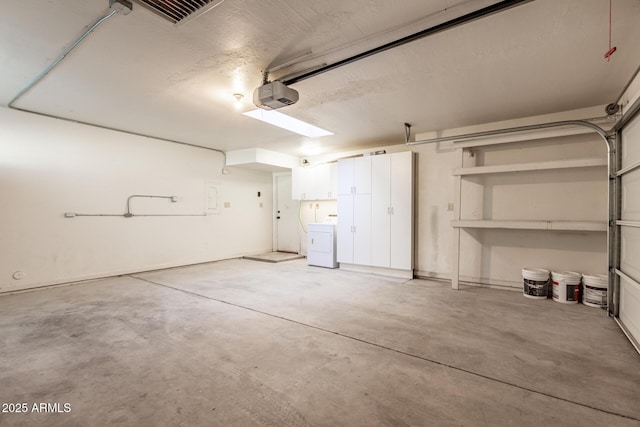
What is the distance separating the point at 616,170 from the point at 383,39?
2946 mm

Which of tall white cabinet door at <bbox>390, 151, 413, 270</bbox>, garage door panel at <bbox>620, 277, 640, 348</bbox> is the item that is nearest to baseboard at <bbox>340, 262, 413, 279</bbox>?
tall white cabinet door at <bbox>390, 151, 413, 270</bbox>

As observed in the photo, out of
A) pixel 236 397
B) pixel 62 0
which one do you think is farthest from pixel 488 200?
pixel 62 0

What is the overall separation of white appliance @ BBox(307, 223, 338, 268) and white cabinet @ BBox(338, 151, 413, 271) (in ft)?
0.75

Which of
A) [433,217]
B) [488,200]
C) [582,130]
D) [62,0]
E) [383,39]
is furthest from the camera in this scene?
[433,217]

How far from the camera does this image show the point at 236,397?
5.87 feet

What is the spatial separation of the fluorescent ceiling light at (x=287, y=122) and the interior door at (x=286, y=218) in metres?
2.90

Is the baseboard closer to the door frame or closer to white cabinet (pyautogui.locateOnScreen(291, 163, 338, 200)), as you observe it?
white cabinet (pyautogui.locateOnScreen(291, 163, 338, 200))

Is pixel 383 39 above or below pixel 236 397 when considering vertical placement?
above

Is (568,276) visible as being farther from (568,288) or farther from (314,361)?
(314,361)

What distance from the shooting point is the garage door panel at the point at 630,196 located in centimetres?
257

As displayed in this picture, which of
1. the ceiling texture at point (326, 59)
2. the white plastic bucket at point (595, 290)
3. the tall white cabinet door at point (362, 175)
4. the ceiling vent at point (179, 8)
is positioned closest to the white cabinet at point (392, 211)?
the tall white cabinet door at point (362, 175)

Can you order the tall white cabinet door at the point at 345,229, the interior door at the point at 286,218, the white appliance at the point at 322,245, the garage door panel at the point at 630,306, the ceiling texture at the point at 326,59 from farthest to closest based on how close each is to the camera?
the interior door at the point at 286,218, the white appliance at the point at 322,245, the tall white cabinet door at the point at 345,229, the garage door panel at the point at 630,306, the ceiling texture at the point at 326,59

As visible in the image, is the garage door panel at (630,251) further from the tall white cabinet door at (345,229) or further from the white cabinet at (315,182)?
the white cabinet at (315,182)

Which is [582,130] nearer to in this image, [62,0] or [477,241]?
[477,241]
